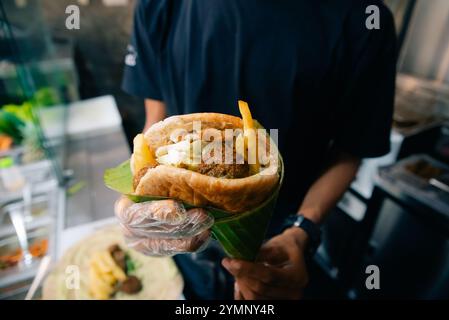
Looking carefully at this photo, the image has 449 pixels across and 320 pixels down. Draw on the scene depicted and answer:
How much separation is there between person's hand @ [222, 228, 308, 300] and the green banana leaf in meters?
0.14

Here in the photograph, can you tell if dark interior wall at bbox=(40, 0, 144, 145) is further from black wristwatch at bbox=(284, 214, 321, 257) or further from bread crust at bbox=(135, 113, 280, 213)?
bread crust at bbox=(135, 113, 280, 213)

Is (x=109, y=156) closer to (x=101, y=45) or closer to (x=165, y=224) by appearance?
(x=165, y=224)

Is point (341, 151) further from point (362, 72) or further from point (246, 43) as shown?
point (246, 43)

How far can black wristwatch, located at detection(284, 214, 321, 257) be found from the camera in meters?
1.49

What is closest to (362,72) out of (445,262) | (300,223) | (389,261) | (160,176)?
(300,223)

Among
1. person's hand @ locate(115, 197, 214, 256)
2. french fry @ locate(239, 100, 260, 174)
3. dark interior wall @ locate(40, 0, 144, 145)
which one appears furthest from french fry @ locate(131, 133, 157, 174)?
dark interior wall @ locate(40, 0, 144, 145)

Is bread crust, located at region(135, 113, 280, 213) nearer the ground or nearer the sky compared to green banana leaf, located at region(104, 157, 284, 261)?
nearer the sky

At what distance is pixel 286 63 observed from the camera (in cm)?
131

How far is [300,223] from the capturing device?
1510 millimetres

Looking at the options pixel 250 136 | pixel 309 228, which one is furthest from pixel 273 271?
pixel 250 136

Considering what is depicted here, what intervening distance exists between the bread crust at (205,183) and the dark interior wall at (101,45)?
366 centimetres

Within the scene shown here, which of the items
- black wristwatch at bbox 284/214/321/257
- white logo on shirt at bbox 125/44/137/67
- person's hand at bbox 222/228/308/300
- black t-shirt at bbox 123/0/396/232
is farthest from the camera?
white logo on shirt at bbox 125/44/137/67

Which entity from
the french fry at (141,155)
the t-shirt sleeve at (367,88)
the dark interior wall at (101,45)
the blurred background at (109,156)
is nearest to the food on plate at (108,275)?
the blurred background at (109,156)

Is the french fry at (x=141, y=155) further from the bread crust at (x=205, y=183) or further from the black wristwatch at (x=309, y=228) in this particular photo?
the black wristwatch at (x=309, y=228)
